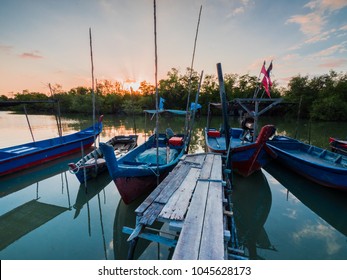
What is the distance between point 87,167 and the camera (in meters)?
7.49

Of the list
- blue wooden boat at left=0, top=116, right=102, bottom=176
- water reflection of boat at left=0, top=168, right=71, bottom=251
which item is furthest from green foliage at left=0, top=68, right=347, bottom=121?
water reflection of boat at left=0, top=168, right=71, bottom=251

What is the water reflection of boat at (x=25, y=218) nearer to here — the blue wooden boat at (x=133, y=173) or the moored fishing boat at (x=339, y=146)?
the blue wooden boat at (x=133, y=173)

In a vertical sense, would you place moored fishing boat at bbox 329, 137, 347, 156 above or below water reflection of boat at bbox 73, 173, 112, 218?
above

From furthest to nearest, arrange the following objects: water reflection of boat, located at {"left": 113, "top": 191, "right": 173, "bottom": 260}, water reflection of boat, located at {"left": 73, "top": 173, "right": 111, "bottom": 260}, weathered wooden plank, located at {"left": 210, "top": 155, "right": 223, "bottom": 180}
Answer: water reflection of boat, located at {"left": 73, "top": 173, "right": 111, "bottom": 260}, weathered wooden plank, located at {"left": 210, "top": 155, "right": 223, "bottom": 180}, water reflection of boat, located at {"left": 113, "top": 191, "right": 173, "bottom": 260}

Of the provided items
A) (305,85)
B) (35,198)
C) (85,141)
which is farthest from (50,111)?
(305,85)

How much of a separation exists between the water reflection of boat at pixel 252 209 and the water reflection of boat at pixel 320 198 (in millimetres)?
1059

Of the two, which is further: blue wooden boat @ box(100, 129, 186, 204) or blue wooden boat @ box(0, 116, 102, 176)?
blue wooden boat @ box(0, 116, 102, 176)

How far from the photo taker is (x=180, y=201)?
3572 millimetres

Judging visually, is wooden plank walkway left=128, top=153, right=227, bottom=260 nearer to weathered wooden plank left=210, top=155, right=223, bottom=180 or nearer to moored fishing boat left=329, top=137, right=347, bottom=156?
weathered wooden plank left=210, top=155, right=223, bottom=180

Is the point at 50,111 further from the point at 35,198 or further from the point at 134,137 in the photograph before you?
the point at 35,198

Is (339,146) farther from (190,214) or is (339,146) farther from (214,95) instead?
(214,95)

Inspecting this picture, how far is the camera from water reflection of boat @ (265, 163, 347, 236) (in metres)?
5.50

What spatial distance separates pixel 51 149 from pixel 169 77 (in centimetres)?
4717

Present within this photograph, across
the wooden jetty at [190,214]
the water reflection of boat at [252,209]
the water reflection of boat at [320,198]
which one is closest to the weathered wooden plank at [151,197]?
the wooden jetty at [190,214]
